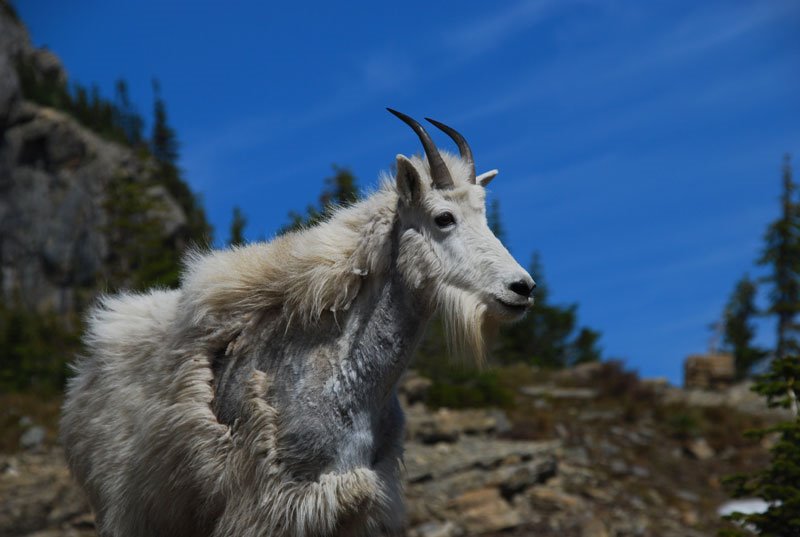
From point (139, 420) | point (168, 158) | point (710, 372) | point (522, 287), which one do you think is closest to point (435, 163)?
point (522, 287)

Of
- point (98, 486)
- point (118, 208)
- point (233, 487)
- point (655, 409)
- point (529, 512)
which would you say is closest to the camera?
point (233, 487)

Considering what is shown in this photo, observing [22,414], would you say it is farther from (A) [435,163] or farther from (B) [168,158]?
(B) [168,158]

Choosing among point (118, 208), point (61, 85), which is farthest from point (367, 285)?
point (61, 85)

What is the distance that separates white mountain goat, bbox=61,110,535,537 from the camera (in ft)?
18.2

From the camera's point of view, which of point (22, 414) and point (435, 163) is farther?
point (22, 414)

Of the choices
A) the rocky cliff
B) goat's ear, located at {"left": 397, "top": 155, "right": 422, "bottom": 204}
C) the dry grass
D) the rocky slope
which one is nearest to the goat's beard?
goat's ear, located at {"left": 397, "top": 155, "right": 422, "bottom": 204}

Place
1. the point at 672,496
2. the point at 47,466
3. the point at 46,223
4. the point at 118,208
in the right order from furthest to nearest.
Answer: the point at 46,223 → the point at 118,208 → the point at 672,496 → the point at 47,466

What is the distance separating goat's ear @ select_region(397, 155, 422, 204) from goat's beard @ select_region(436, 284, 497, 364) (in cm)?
60

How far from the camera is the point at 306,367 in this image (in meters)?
5.70

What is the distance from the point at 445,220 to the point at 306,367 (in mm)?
1255

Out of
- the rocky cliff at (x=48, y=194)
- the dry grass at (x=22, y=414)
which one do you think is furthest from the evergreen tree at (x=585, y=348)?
the rocky cliff at (x=48, y=194)

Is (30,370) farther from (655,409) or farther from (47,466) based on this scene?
(655,409)

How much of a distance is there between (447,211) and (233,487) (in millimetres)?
2122

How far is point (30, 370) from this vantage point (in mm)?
31094
